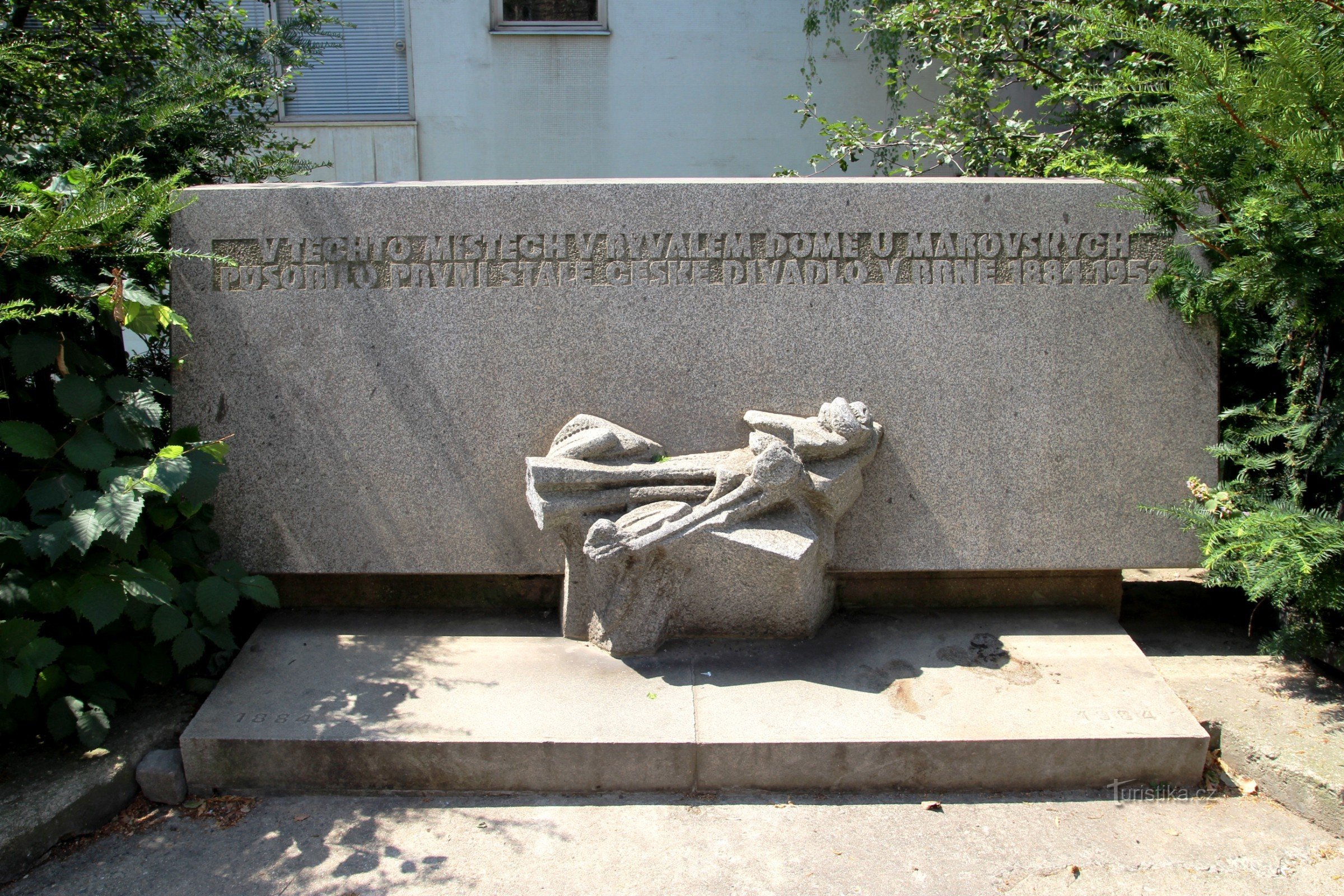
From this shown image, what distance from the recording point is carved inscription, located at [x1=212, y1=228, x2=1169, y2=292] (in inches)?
136

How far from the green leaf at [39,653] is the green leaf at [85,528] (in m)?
0.28

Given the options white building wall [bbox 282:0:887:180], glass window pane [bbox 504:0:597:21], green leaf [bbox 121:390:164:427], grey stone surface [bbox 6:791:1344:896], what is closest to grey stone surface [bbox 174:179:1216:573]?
green leaf [bbox 121:390:164:427]

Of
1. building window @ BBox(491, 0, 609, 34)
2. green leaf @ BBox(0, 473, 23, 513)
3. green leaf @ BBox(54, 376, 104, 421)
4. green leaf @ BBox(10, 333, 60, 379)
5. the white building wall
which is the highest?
building window @ BBox(491, 0, 609, 34)

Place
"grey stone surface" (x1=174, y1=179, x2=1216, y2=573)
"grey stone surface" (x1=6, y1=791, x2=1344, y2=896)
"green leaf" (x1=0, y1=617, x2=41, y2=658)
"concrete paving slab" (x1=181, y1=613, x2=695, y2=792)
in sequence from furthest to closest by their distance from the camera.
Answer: "grey stone surface" (x1=174, y1=179, x2=1216, y2=573) → "concrete paving slab" (x1=181, y1=613, x2=695, y2=792) → "green leaf" (x1=0, y1=617, x2=41, y2=658) → "grey stone surface" (x1=6, y1=791, x2=1344, y2=896)

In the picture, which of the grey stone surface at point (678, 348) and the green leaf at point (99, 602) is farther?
the grey stone surface at point (678, 348)

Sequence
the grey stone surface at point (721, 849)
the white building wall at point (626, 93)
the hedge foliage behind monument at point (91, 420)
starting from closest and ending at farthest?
the grey stone surface at point (721, 849) < the hedge foliage behind monument at point (91, 420) < the white building wall at point (626, 93)

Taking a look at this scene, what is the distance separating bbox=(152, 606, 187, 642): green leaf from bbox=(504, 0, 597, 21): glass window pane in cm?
655

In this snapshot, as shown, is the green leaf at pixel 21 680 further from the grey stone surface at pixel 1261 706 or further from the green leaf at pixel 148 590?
the grey stone surface at pixel 1261 706

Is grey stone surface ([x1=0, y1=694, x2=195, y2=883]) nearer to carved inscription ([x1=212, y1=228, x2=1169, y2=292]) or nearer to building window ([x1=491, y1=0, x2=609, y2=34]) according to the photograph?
carved inscription ([x1=212, y1=228, x2=1169, y2=292])

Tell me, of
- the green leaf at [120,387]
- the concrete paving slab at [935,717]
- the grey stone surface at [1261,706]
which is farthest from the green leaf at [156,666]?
the grey stone surface at [1261,706]

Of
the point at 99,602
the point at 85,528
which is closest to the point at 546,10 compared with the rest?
the point at 85,528

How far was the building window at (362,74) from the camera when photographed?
25.6 feet

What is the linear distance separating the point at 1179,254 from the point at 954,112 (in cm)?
207

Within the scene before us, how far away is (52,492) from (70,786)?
0.91 meters
